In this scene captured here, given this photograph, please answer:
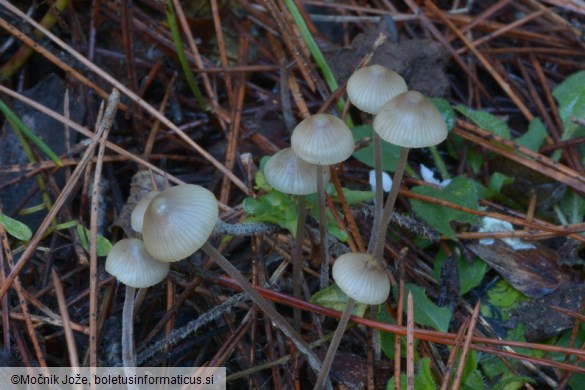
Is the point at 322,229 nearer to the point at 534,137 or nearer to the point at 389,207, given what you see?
the point at 389,207

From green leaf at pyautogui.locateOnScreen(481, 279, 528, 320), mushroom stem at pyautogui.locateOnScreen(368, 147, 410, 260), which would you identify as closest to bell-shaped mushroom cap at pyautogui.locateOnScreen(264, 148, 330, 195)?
mushroom stem at pyautogui.locateOnScreen(368, 147, 410, 260)

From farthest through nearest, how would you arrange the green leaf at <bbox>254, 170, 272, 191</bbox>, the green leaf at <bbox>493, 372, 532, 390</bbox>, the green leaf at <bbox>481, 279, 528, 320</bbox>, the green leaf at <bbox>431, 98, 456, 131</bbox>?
the green leaf at <bbox>431, 98, 456, 131</bbox> → the green leaf at <bbox>481, 279, 528, 320</bbox> → the green leaf at <bbox>254, 170, 272, 191</bbox> → the green leaf at <bbox>493, 372, 532, 390</bbox>

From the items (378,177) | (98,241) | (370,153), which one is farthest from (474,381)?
(98,241)

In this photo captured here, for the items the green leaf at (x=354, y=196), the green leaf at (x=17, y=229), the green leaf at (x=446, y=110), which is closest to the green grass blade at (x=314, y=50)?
the green leaf at (x=446, y=110)

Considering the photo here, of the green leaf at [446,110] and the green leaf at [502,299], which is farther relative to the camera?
the green leaf at [446,110]

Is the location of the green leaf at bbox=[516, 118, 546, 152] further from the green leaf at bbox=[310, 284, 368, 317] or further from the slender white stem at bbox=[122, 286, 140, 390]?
the slender white stem at bbox=[122, 286, 140, 390]

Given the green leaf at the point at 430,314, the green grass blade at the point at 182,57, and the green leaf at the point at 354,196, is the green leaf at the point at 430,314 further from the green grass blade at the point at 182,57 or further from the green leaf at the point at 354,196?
the green grass blade at the point at 182,57

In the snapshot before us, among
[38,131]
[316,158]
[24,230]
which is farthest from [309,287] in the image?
[38,131]
